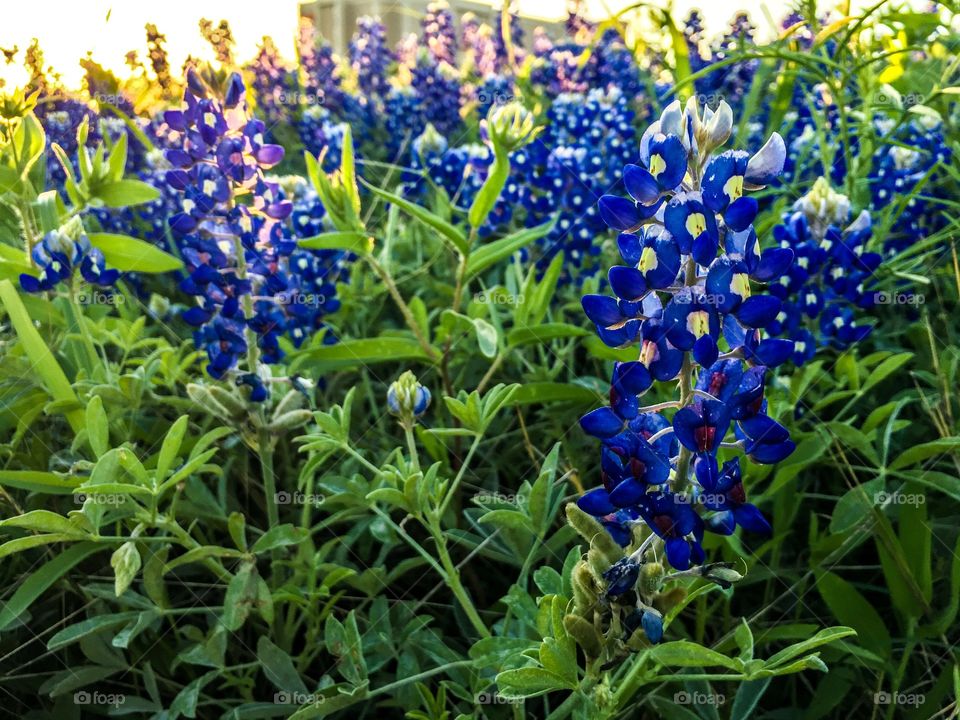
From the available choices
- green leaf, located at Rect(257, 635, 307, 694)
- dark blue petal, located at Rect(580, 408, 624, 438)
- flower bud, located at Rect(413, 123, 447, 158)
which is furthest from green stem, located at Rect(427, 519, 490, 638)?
flower bud, located at Rect(413, 123, 447, 158)

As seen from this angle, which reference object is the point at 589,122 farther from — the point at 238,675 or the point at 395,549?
the point at 238,675

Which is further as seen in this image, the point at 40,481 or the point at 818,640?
the point at 40,481

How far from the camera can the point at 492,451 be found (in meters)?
2.22

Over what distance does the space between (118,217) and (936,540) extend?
2.82 metres

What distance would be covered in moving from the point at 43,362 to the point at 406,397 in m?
0.77

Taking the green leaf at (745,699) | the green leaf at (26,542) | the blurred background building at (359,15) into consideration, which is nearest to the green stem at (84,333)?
the green leaf at (26,542)

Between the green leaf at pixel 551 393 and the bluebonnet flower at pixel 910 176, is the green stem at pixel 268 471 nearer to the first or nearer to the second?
the green leaf at pixel 551 393

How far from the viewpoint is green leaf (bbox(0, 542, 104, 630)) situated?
5.12 ft

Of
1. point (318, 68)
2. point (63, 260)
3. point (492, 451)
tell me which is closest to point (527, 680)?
point (492, 451)

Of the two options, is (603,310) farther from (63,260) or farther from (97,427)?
(63,260)

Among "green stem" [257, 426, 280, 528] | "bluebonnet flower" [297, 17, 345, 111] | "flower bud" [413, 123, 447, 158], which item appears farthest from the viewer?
"bluebonnet flower" [297, 17, 345, 111]

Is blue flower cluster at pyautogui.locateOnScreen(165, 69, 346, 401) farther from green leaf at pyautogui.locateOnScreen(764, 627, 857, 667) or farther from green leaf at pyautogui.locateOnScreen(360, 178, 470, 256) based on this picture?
green leaf at pyautogui.locateOnScreen(764, 627, 857, 667)

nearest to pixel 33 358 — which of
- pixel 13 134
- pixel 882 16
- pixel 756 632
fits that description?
pixel 13 134

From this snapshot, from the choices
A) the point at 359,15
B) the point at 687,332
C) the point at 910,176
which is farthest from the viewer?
the point at 359,15
